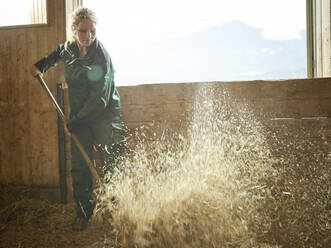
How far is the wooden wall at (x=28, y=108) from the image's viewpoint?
3.48 m

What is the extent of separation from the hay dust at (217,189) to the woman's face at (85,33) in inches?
45.7

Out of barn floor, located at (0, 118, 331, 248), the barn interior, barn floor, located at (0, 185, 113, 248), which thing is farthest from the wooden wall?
barn floor, located at (0, 118, 331, 248)

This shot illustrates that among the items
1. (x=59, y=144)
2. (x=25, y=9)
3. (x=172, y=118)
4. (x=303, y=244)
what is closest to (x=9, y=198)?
(x=59, y=144)

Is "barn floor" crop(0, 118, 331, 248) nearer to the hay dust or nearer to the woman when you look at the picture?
the hay dust

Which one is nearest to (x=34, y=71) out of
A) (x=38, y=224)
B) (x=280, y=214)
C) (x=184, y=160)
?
(x=38, y=224)

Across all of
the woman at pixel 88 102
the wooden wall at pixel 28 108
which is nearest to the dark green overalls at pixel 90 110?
the woman at pixel 88 102

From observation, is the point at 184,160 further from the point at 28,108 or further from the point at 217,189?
the point at 28,108

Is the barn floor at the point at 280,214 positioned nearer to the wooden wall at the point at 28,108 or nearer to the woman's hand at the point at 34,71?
the wooden wall at the point at 28,108

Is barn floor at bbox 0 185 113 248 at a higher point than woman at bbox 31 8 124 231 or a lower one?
lower

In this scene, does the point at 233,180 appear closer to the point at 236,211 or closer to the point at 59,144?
the point at 236,211

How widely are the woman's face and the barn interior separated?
76 centimetres

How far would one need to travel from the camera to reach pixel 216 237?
226cm

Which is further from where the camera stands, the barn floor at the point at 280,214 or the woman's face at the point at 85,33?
the woman's face at the point at 85,33

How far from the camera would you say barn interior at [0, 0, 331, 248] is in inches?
93.4
